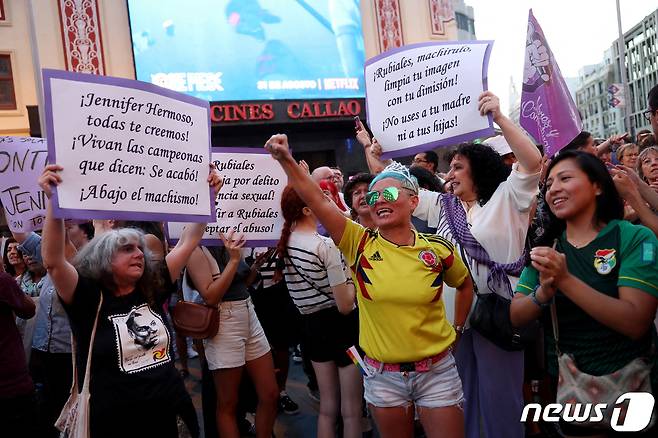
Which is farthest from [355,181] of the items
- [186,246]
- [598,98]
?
[598,98]

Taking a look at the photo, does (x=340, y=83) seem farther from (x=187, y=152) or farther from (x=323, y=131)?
(x=187, y=152)

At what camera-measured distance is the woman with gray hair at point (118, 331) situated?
2822 mm

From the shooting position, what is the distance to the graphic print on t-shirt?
289 cm

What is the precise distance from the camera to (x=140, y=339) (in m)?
2.94

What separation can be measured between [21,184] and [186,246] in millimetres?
1695

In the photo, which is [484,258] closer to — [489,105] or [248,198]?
[489,105]

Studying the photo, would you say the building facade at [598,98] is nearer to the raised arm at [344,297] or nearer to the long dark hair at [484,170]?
the long dark hair at [484,170]

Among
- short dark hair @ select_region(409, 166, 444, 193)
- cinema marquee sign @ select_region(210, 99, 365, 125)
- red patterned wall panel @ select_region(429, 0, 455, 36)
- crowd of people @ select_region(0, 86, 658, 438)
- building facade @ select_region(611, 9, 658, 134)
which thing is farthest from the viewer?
building facade @ select_region(611, 9, 658, 134)

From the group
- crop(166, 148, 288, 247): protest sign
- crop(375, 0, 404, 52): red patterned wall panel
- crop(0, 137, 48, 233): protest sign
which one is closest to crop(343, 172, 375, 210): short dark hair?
crop(166, 148, 288, 247): protest sign

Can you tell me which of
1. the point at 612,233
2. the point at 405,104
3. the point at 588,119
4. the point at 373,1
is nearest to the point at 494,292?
the point at 612,233

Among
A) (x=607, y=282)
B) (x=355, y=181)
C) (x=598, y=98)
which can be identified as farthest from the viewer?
(x=598, y=98)

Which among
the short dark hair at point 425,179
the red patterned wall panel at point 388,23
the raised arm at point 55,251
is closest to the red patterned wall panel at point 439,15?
the red patterned wall panel at point 388,23

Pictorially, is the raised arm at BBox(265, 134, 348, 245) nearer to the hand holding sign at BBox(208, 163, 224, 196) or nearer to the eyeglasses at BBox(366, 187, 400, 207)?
the eyeglasses at BBox(366, 187, 400, 207)

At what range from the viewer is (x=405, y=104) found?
4086mm
